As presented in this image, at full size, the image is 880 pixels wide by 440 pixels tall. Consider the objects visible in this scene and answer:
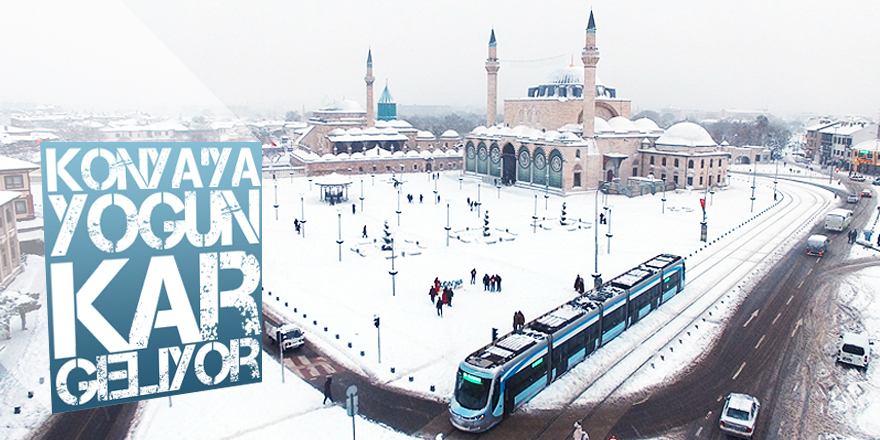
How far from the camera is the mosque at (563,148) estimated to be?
206 ft

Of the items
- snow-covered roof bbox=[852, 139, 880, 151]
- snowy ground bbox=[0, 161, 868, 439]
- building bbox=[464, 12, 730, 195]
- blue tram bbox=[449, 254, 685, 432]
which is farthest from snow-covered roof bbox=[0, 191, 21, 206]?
snow-covered roof bbox=[852, 139, 880, 151]

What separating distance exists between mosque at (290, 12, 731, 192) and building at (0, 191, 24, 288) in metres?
51.1

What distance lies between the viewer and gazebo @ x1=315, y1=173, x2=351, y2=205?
173ft

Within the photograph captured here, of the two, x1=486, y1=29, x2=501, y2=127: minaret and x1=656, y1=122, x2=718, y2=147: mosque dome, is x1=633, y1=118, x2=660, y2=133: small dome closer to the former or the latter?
x1=656, y1=122, x2=718, y2=147: mosque dome

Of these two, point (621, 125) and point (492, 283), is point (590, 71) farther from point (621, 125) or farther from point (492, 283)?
point (492, 283)

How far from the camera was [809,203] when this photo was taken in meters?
56.0

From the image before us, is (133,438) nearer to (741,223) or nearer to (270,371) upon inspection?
(270,371)

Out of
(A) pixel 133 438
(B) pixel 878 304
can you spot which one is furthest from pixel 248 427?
(B) pixel 878 304

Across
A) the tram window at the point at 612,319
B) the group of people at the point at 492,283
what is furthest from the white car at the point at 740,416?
the group of people at the point at 492,283

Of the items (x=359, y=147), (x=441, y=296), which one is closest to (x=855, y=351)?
(x=441, y=296)

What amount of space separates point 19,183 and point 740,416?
18.6 m

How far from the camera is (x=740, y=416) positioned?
16594 millimetres

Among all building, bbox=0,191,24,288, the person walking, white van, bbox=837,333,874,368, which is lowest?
the person walking

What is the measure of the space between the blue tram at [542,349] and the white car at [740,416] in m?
4.66
